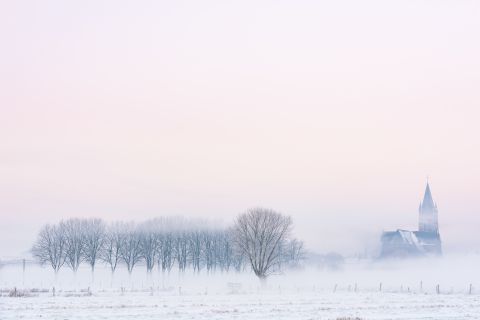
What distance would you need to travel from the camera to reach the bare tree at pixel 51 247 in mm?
114000

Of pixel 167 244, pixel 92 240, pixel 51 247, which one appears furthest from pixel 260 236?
pixel 51 247

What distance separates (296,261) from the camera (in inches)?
6235

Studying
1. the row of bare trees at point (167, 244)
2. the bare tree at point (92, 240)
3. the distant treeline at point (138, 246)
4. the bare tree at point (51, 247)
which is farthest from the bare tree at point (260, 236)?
the bare tree at point (51, 247)

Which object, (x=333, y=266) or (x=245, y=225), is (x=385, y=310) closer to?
(x=245, y=225)

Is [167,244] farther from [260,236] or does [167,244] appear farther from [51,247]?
[260,236]

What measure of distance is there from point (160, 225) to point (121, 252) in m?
25.1

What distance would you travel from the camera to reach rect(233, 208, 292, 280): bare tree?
3676 inches

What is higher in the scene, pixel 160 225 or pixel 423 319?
pixel 160 225

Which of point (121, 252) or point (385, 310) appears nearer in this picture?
point (385, 310)

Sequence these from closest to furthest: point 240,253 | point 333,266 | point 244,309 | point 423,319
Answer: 1. point 423,319
2. point 244,309
3. point 240,253
4. point 333,266

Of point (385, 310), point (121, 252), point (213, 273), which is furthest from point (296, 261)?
point (385, 310)

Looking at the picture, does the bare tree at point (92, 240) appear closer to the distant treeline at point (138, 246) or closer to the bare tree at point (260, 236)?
the distant treeline at point (138, 246)

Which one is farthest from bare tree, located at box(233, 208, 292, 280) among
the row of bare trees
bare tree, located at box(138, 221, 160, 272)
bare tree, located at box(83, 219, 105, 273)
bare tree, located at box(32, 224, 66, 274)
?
bare tree, located at box(32, 224, 66, 274)

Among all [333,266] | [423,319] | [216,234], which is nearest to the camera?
[423,319]
